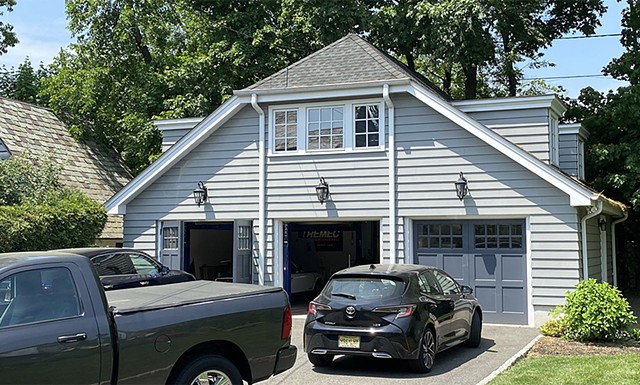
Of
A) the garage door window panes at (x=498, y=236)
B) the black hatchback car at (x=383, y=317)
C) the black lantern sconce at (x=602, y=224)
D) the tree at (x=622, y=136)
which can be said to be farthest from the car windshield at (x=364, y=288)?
the tree at (x=622, y=136)

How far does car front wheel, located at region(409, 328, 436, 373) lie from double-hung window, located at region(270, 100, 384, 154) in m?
6.39

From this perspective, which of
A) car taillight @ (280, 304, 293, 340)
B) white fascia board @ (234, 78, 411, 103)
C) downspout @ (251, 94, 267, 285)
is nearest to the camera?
car taillight @ (280, 304, 293, 340)

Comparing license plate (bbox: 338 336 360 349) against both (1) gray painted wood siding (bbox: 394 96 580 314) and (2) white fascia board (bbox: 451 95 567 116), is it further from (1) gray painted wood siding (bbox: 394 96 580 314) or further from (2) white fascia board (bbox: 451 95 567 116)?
(2) white fascia board (bbox: 451 95 567 116)

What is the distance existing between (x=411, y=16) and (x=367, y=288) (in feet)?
48.6

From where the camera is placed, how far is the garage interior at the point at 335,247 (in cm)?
2233

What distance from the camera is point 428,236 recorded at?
14.6 meters

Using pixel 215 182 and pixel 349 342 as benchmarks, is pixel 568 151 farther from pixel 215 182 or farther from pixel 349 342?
pixel 349 342

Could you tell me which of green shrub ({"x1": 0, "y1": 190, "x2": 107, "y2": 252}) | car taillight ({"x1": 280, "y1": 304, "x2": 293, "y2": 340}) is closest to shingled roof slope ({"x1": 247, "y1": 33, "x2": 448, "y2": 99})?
green shrub ({"x1": 0, "y1": 190, "x2": 107, "y2": 252})

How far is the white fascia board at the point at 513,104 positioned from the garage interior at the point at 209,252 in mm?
7022

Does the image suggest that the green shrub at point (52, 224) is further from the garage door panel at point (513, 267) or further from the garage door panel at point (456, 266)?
the garage door panel at point (513, 267)

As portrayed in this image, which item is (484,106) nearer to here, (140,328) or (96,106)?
(140,328)

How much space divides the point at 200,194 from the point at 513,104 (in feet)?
25.0

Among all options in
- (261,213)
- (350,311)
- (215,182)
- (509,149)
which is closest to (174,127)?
(215,182)

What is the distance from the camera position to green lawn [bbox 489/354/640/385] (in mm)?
8203
